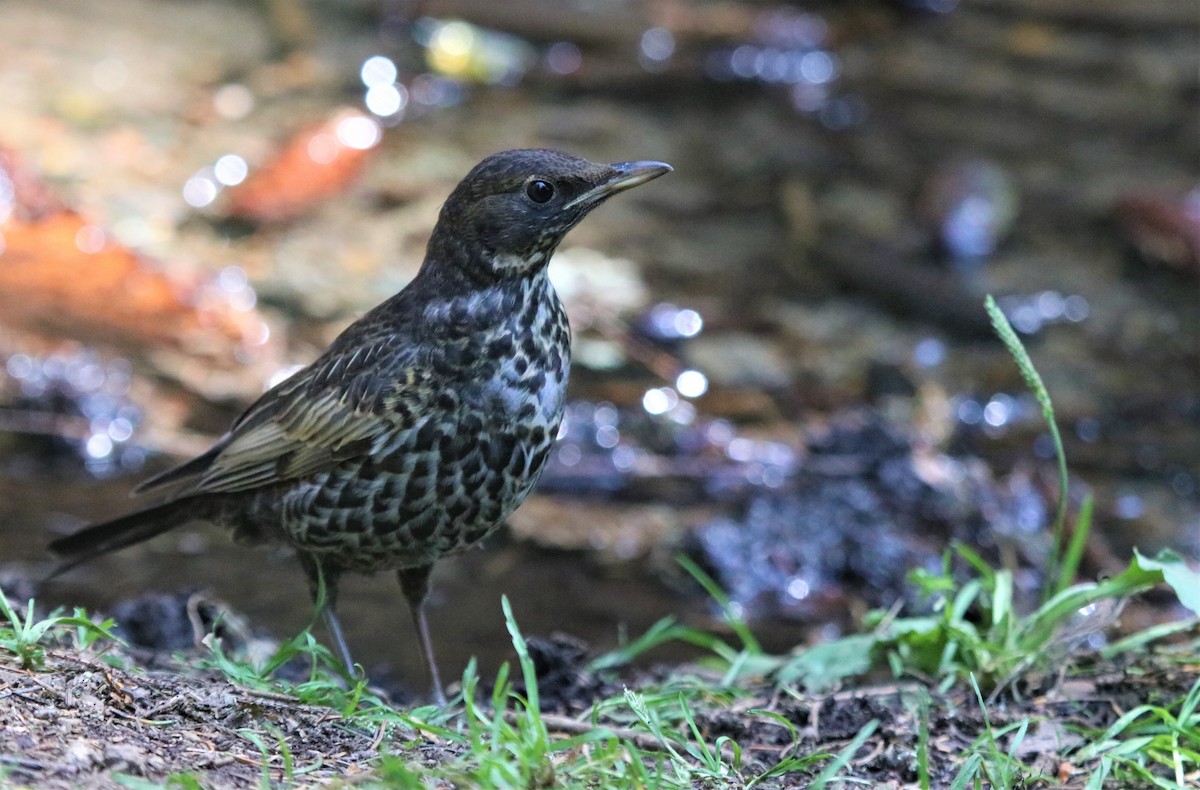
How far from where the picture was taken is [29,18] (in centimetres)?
1160

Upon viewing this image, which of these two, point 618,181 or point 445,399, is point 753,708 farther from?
point 618,181

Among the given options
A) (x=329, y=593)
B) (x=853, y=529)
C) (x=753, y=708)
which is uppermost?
(x=329, y=593)

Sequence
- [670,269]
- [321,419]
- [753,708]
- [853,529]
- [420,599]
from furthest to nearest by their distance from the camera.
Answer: [670,269] → [853,529] → [420,599] → [321,419] → [753,708]

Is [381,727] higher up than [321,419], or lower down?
lower down

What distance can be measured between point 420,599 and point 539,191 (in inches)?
57.5

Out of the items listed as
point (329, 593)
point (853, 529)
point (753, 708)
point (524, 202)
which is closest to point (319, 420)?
point (329, 593)

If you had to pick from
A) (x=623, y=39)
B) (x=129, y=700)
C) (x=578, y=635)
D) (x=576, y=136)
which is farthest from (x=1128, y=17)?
(x=129, y=700)

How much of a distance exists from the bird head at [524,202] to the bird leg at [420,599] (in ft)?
3.51

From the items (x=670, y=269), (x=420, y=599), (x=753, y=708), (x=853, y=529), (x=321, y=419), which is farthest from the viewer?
(x=670, y=269)

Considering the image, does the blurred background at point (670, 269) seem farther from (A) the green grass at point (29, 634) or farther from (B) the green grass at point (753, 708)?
(A) the green grass at point (29, 634)

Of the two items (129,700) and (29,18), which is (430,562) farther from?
(29,18)

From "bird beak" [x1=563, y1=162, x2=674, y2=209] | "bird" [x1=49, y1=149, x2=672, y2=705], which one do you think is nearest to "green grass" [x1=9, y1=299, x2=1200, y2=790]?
"bird" [x1=49, y1=149, x2=672, y2=705]

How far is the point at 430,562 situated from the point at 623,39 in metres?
9.19

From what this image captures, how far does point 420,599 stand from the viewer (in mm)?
4797
